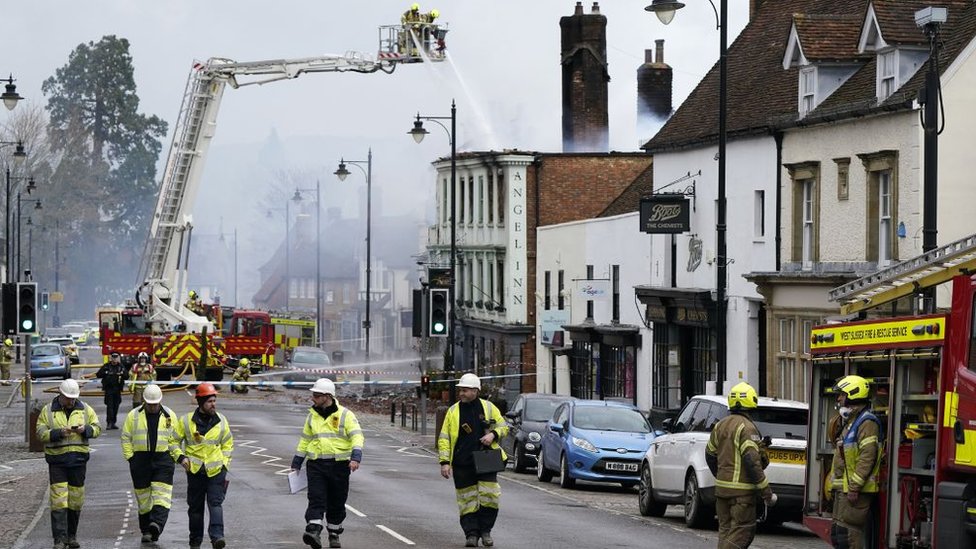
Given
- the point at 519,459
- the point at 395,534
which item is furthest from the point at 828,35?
the point at 395,534

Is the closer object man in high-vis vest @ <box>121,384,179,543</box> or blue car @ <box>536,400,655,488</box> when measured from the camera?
man in high-vis vest @ <box>121,384,179,543</box>

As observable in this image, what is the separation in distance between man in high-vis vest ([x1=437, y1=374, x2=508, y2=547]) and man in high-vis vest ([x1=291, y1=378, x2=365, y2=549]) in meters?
1.00

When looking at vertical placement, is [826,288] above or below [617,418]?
above

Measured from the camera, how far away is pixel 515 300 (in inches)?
2477

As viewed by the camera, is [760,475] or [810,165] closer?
[760,475]

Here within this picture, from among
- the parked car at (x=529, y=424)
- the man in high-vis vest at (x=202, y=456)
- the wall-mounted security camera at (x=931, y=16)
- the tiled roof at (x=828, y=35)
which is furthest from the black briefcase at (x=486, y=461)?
the tiled roof at (x=828, y=35)

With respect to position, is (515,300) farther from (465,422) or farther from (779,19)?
(465,422)

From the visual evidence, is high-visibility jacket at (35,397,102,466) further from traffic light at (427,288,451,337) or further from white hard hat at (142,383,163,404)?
traffic light at (427,288,451,337)

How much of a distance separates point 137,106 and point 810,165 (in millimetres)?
104945

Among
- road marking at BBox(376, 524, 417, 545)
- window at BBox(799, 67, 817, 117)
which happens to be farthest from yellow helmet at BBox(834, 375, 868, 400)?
window at BBox(799, 67, 817, 117)

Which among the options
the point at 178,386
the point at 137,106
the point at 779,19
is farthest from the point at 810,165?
the point at 137,106

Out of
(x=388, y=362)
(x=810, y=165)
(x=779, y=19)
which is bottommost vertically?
(x=388, y=362)

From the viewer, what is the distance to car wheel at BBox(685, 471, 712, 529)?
2105 cm

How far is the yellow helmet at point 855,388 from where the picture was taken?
15.0m
